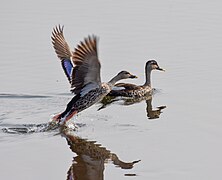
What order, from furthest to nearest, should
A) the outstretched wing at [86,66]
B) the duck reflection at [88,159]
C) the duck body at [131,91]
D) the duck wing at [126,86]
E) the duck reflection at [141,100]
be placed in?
the duck wing at [126,86]
the duck body at [131,91]
the duck reflection at [141,100]
the outstretched wing at [86,66]
the duck reflection at [88,159]

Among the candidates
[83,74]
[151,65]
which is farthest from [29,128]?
[151,65]

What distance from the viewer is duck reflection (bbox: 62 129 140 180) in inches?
332

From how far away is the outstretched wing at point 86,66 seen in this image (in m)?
9.37

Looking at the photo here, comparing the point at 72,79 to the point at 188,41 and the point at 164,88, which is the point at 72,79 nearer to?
the point at 164,88

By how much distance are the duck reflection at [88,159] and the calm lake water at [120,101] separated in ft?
0.04

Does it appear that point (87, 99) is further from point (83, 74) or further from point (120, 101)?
point (120, 101)

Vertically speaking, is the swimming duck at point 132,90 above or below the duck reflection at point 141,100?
above

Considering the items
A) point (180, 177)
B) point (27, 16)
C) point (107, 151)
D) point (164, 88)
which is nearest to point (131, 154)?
point (107, 151)

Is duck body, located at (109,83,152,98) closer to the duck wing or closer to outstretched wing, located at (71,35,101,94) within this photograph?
the duck wing

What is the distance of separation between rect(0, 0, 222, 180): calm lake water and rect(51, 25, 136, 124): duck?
0.35 metres

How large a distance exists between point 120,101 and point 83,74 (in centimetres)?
302

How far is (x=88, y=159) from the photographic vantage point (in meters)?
9.09

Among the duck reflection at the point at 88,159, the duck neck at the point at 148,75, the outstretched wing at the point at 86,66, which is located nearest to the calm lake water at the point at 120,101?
the duck reflection at the point at 88,159

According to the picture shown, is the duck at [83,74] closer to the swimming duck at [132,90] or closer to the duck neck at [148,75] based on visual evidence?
the swimming duck at [132,90]
